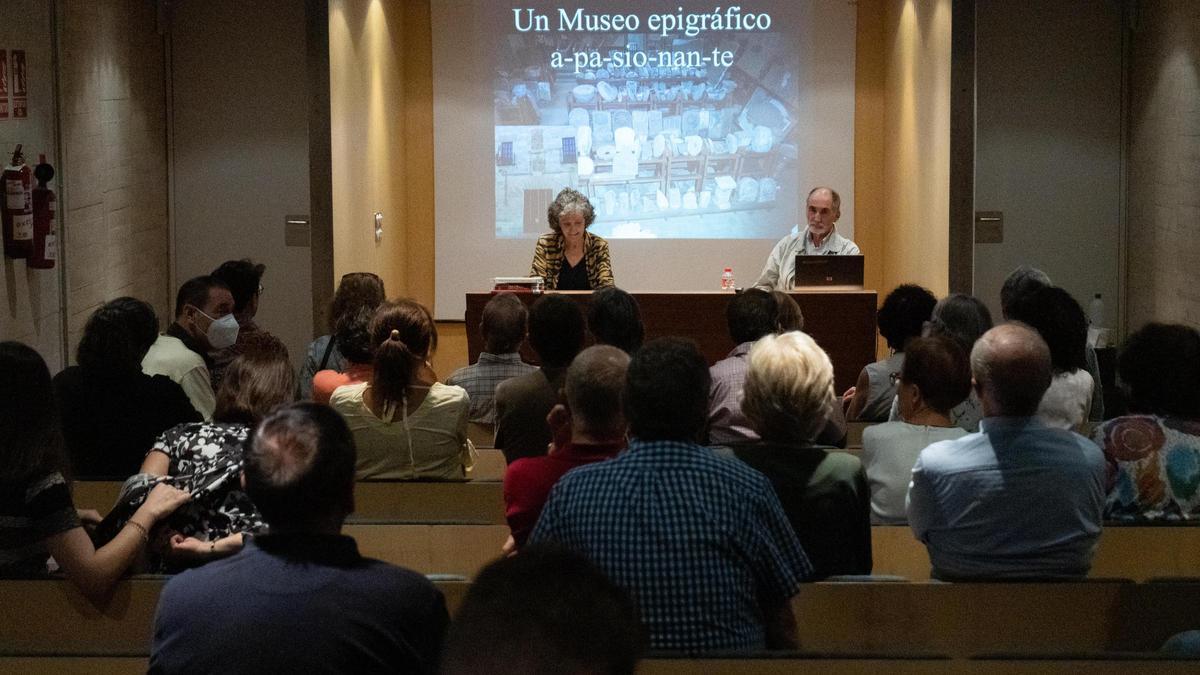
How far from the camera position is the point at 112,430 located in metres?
4.41

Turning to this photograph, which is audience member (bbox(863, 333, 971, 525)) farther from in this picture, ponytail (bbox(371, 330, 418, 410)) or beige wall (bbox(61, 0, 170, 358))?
beige wall (bbox(61, 0, 170, 358))

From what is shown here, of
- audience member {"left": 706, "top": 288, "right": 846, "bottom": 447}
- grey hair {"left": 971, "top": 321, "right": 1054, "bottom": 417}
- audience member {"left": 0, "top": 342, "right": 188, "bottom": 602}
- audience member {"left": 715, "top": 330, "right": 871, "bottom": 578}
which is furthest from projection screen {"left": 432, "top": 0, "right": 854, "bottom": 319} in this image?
audience member {"left": 0, "top": 342, "right": 188, "bottom": 602}

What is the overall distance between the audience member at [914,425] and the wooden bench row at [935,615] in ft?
2.52

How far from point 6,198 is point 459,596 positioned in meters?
4.32

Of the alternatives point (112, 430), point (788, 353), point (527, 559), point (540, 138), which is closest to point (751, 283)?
point (540, 138)

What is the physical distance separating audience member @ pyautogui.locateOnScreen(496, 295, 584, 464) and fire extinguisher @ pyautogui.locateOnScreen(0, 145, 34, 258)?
2925 mm

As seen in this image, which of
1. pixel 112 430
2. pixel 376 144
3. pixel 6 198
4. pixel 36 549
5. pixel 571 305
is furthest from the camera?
pixel 376 144

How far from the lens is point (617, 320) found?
5.17m

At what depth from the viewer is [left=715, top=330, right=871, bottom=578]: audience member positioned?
3.24m

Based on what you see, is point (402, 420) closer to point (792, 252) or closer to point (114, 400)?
point (114, 400)

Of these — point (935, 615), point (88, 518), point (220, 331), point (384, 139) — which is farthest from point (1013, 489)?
point (384, 139)

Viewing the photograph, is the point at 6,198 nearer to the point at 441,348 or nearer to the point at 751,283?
the point at 441,348

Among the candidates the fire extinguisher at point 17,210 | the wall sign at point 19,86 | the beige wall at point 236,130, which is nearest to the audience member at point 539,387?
the fire extinguisher at point 17,210

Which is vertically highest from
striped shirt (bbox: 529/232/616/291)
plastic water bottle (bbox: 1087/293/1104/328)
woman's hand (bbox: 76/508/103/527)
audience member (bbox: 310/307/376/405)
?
striped shirt (bbox: 529/232/616/291)
